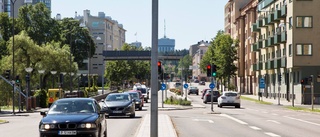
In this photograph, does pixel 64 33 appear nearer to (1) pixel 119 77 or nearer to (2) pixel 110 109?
(1) pixel 119 77

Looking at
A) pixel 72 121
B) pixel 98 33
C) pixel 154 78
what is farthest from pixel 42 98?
pixel 98 33

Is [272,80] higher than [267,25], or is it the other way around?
[267,25]

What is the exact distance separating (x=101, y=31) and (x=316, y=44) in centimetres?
11224

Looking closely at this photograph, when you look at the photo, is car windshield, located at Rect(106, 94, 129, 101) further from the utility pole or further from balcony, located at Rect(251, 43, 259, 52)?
balcony, located at Rect(251, 43, 259, 52)

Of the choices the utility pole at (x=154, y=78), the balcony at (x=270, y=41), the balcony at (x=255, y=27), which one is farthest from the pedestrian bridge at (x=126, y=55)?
the utility pole at (x=154, y=78)

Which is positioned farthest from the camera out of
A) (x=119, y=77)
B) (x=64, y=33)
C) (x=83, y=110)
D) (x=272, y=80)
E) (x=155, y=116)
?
(x=119, y=77)

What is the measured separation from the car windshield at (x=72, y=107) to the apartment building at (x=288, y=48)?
41.9 meters

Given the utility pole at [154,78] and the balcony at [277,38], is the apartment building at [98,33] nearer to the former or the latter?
the balcony at [277,38]

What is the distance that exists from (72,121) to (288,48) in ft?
206

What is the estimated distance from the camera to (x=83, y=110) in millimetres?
18094

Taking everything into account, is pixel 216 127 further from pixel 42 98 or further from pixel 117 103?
pixel 42 98

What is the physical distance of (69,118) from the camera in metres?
17.0

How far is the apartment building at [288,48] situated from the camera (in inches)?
2884

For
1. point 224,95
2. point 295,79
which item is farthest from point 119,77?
point 224,95
